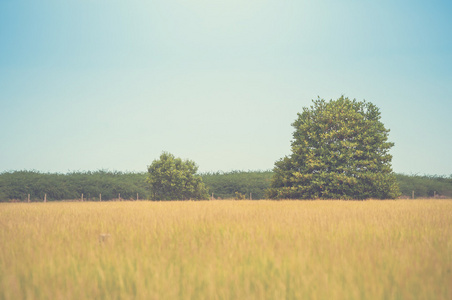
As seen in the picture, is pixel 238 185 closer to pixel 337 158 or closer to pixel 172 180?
pixel 172 180

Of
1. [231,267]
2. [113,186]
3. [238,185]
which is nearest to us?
[231,267]

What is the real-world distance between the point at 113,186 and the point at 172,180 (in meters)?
14.8

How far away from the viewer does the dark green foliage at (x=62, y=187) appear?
5488 cm

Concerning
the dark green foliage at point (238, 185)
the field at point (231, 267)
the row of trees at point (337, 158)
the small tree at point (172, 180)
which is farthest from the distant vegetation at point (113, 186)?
the field at point (231, 267)

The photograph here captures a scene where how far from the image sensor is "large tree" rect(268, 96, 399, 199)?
32.2 meters

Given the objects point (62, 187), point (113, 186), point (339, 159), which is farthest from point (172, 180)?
point (339, 159)

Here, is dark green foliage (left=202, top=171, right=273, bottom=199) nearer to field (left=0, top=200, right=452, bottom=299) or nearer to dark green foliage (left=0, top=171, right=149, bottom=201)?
dark green foliage (left=0, top=171, right=149, bottom=201)

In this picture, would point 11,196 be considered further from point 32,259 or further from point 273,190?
point 32,259

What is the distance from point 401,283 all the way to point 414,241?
3.40 m

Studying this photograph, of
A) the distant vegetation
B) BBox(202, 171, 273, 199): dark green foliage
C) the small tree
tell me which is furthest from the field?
BBox(202, 171, 273, 199): dark green foliage

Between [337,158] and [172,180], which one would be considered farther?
[172,180]

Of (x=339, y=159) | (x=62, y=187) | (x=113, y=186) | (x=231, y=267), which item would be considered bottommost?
(x=231, y=267)

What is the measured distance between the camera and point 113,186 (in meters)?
60.8

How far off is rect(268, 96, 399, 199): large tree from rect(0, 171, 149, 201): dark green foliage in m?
32.1
